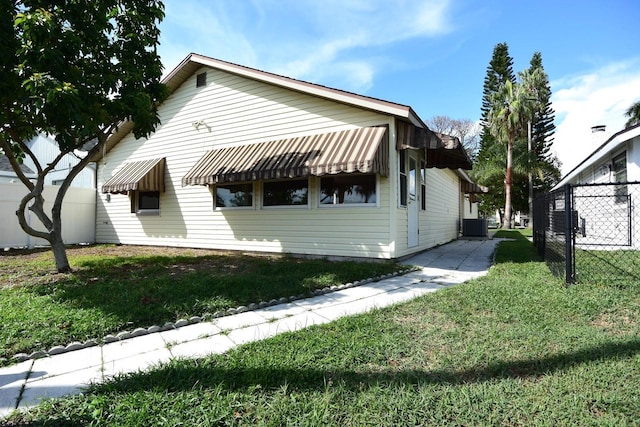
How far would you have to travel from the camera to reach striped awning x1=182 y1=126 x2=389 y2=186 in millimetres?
6762

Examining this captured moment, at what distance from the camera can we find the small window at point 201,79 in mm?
10281

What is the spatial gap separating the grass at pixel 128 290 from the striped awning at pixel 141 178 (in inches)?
135

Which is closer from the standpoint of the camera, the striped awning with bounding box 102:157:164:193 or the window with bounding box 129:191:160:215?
the striped awning with bounding box 102:157:164:193

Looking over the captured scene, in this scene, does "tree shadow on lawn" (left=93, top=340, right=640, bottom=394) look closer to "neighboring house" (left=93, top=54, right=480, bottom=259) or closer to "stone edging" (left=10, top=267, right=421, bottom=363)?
"stone edging" (left=10, top=267, right=421, bottom=363)

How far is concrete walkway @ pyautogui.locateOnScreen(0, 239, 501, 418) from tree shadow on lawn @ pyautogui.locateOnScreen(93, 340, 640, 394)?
0.31 metres

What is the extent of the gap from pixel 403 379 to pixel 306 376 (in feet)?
2.41

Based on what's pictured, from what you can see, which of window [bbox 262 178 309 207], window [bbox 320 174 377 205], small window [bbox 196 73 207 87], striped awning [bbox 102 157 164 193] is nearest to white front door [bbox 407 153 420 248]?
window [bbox 320 174 377 205]

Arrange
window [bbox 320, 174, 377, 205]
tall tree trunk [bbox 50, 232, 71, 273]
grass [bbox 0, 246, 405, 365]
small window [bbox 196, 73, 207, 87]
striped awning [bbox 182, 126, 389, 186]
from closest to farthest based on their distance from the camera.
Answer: grass [bbox 0, 246, 405, 365], tall tree trunk [bbox 50, 232, 71, 273], striped awning [bbox 182, 126, 389, 186], window [bbox 320, 174, 377, 205], small window [bbox 196, 73, 207, 87]

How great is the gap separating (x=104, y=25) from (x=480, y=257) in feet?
33.2

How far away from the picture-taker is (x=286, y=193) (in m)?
8.70

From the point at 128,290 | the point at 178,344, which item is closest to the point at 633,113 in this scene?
the point at 178,344

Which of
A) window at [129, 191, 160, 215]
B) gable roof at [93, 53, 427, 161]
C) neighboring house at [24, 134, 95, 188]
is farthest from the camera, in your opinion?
neighboring house at [24, 134, 95, 188]

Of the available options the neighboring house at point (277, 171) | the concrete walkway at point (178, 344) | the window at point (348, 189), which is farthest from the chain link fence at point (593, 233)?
the window at point (348, 189)

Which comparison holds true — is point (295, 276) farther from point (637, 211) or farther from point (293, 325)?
point (637, 211)
